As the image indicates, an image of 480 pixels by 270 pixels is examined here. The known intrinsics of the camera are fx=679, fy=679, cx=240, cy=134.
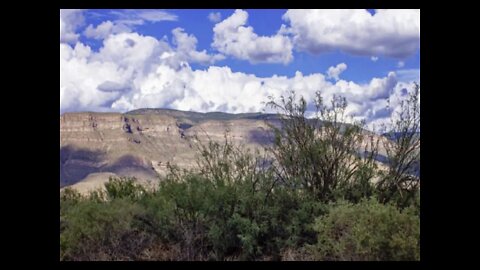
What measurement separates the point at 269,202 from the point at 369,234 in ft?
9.27

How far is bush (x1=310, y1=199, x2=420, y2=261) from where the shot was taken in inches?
463


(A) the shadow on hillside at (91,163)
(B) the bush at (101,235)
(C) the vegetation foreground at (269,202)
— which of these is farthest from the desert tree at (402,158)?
(A) the shadow on hillside at (91,163)

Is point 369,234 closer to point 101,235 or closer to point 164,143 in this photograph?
point 101,235

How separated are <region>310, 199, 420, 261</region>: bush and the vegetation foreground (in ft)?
0.09

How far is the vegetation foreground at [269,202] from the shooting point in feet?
43.9

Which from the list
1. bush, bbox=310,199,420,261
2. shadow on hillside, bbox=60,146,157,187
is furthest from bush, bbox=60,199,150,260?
shadow on hillside, bbox=60,146,157,187

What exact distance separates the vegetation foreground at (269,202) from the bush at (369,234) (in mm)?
27

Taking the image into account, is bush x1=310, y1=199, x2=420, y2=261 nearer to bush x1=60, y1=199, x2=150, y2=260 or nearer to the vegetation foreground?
the vegetation foreground

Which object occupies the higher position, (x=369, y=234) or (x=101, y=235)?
(x=369, y=234)

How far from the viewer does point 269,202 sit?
1412 centimetres

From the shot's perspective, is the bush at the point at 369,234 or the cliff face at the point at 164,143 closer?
the bush at the point at 369,234

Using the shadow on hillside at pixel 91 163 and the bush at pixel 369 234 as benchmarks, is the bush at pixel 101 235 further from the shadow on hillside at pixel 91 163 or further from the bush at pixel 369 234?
the shadow on hillside at pixel 91 163

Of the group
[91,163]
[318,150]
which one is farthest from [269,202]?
[91,163]
